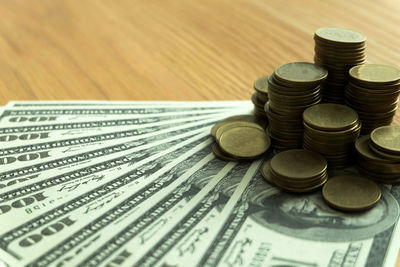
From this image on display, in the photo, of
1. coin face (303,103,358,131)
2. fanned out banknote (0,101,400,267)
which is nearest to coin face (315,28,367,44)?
coin face (303,103,358,131)

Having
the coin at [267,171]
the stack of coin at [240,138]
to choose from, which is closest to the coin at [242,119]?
the stack of coin at [240,138]

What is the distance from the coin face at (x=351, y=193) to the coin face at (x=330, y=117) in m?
0.08

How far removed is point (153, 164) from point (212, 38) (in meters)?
0.49

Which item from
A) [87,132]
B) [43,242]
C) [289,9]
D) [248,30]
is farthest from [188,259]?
[289,9]

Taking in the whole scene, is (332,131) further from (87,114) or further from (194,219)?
(87,114)

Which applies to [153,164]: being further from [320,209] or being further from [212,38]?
[212,38]

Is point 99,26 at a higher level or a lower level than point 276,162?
higher

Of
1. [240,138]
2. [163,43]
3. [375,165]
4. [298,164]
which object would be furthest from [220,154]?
[163,43]

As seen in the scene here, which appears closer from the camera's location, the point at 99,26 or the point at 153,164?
the point at 153,164

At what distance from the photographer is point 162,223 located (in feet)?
2.60

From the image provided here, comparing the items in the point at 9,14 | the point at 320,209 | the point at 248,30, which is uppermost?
the point at 9,14

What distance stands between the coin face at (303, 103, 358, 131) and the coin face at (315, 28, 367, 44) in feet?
0.34

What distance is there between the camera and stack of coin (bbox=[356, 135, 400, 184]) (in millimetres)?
826

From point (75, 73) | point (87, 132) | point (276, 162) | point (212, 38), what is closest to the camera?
point (276, 162)
